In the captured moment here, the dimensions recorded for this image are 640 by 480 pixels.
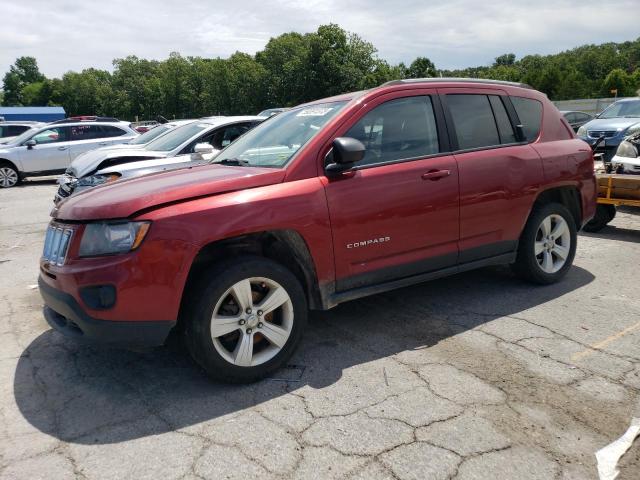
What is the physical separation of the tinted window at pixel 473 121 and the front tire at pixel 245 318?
2.01 metres

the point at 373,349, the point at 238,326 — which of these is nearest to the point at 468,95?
the point at 373,349

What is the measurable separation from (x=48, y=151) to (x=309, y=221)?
46.2 feet

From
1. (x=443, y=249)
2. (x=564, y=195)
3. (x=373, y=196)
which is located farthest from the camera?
(x=564, y=195)

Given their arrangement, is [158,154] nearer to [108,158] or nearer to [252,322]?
[108,158]

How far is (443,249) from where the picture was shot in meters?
4.16

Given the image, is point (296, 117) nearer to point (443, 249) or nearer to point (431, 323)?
point (443, 249)

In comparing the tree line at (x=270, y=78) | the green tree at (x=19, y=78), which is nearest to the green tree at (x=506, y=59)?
the tree line at (x=270, y=78)

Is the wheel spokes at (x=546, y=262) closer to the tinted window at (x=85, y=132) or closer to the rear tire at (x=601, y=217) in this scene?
the rear tire at (x=601, y=217)

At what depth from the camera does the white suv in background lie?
14.8 m

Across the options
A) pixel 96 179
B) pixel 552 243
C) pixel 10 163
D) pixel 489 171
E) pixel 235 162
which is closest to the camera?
pixel 235 162

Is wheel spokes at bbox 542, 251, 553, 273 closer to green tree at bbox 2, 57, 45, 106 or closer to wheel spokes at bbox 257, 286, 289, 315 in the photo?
wheel spokes at bbox 257, 286, 289, 315

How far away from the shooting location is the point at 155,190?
10.7 ft

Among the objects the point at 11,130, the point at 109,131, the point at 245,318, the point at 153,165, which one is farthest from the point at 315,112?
the point at 11,130

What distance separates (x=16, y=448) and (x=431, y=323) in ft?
9.62
